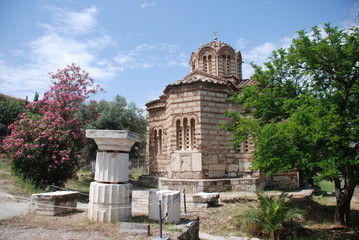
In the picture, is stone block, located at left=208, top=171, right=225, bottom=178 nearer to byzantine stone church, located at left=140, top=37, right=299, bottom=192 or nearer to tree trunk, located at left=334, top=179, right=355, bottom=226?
byzantine stone church, located at left=140, top=37, right=299, bottom=192

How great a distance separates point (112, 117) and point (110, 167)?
476 inches

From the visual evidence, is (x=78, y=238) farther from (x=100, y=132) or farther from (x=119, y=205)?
(x=100, y=132)

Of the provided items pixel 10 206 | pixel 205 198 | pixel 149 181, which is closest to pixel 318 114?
pixel 205 198

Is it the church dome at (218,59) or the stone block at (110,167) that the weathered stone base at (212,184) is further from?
the church dome at (218,59)

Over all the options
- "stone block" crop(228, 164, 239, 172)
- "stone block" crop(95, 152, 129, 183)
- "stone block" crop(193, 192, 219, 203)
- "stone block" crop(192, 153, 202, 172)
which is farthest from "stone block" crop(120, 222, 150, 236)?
"stone block" crop(228, 164, 239, 172)

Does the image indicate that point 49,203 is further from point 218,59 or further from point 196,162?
point 218,59

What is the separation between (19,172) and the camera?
9.19 metres

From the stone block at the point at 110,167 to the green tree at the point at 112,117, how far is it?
11.6m

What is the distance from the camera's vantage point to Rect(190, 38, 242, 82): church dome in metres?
17.2

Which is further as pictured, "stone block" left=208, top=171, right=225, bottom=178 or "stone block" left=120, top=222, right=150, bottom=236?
"stone block" left=208, top=171, right=225, bottom=178

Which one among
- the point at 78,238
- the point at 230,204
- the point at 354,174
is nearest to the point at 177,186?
the point at 230,204

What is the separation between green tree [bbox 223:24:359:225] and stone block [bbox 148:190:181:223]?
3101 millimetres

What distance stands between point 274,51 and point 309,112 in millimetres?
2858

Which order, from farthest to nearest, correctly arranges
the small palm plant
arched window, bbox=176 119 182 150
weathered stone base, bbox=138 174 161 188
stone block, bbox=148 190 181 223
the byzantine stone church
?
1. weathered stone base, bbox=138 174 161 188
2. arched window, bbox=176 119 182 150
3. the byzantine stone church
4. the small palm plant
5. stone block, bbox=148 190 181 223
